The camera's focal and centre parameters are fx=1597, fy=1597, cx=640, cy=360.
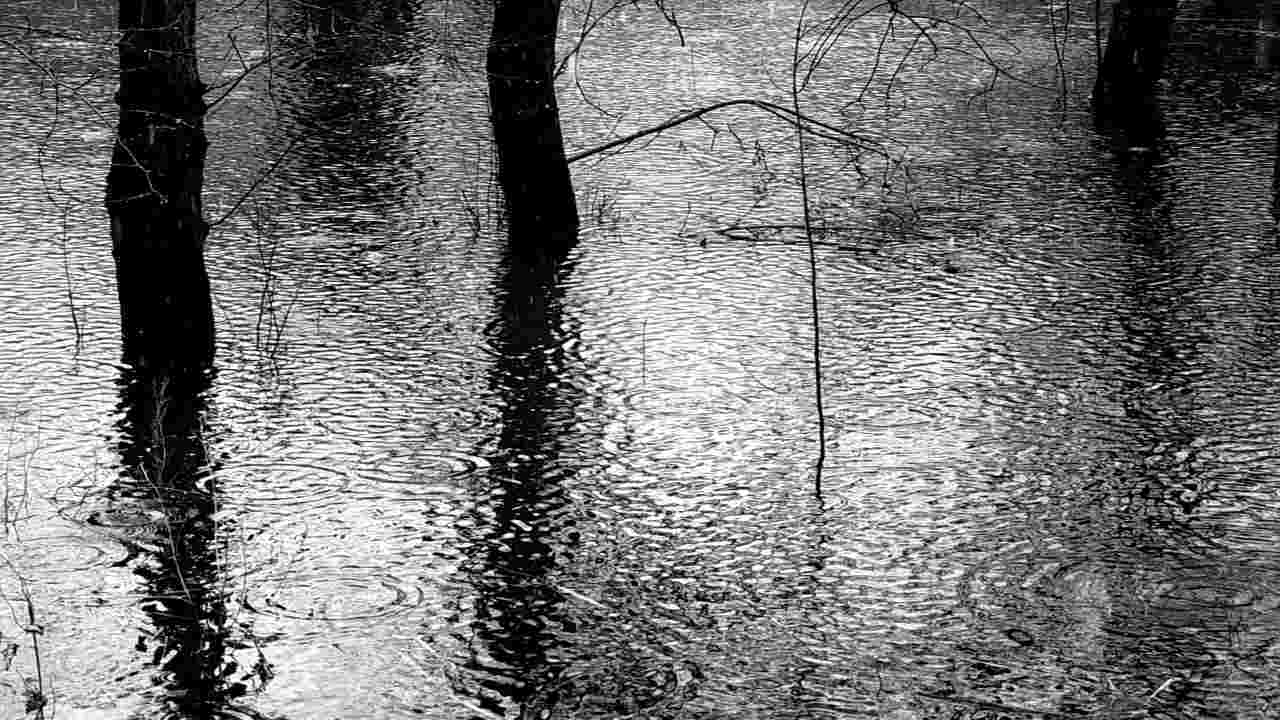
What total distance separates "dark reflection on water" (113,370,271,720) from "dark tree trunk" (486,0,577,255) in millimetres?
2633

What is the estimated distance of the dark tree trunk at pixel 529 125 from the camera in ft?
28.6

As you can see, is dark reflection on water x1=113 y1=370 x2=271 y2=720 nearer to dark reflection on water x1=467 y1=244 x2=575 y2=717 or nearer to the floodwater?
the floodwater

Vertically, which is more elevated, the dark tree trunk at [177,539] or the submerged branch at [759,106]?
the submerged branch at [759,106]

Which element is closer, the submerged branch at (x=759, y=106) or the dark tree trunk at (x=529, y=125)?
the submerged branch at (x=759, y=106)

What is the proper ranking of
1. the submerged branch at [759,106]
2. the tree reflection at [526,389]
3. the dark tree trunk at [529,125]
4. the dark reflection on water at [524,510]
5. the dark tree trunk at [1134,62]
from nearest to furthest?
the dark reflection on water at [524,510] < the tree reflection at [526,389] < the submerged branch at [759,106] < the dark tree trunk at [529,125] < the dark tree trunk at [1134,62]

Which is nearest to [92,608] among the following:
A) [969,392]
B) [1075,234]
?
[969,392]

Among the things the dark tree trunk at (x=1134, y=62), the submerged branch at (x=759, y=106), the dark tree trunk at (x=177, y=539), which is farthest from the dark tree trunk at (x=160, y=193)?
the dark tree trunk at (x=1134, y=62)

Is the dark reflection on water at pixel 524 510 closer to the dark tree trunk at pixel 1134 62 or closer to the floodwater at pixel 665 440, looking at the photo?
the floodwater at pixel 665 440

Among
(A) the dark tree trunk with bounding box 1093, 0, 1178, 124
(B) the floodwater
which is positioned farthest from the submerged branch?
(A) the dark tree trunk with bounding box 1093, 0, 1178, 124

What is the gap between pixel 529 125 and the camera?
8859 millimetres

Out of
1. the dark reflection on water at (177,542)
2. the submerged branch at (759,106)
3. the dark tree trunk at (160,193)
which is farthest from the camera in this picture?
the dark tree trunk at (160,193)

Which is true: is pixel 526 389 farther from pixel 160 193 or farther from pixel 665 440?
pixel 160 193

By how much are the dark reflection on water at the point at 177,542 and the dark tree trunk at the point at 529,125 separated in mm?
2633

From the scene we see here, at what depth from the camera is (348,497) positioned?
582 centimetres
